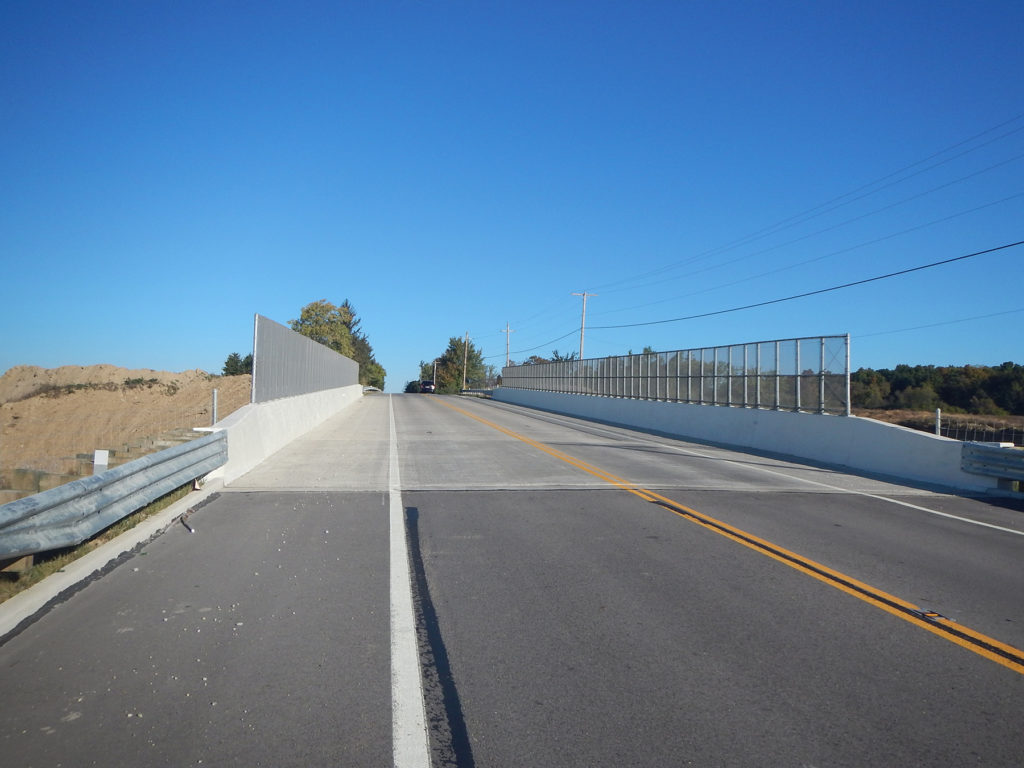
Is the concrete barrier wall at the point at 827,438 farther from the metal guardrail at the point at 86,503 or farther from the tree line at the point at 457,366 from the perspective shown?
the tree line at the point at 457,366

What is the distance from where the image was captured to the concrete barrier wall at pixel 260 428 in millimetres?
13070

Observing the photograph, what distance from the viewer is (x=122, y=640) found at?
5375mm

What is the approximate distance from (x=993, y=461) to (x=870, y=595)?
373 inches

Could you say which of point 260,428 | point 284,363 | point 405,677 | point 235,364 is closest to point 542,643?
point 405,677

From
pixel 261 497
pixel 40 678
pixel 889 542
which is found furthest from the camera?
pixel 261 497

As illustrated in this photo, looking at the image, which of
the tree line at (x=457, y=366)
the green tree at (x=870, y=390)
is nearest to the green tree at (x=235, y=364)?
the tree line at (x=457, y=366)

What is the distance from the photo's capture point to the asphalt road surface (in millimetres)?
4020

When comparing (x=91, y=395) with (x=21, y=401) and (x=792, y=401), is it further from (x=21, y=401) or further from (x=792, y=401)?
(x=792, y=401)

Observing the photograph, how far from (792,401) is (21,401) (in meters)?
37.8

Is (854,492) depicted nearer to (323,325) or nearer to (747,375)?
(747,375)

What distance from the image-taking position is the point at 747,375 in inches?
989

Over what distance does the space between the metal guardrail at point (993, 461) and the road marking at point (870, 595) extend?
268 inches

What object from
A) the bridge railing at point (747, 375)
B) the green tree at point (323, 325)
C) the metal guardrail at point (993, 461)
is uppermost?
the green tree at point (323, 325)

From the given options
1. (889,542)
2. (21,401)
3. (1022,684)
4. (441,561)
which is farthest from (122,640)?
(21,401)
